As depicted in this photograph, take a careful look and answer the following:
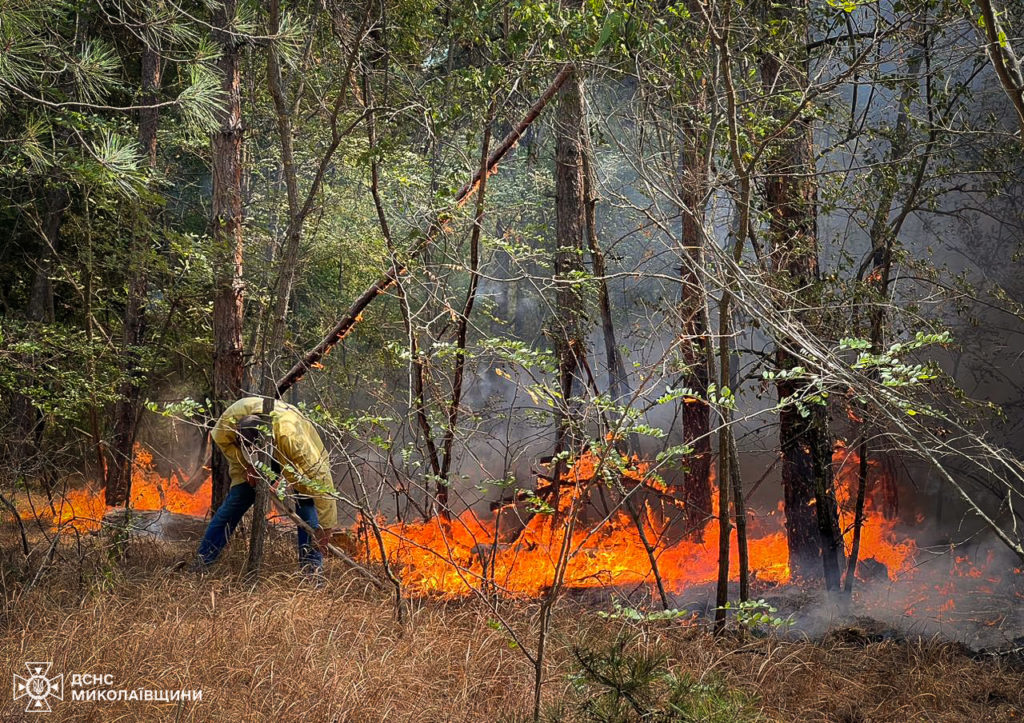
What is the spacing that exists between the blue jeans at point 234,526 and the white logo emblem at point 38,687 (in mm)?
2290

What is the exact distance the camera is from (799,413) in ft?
23.1

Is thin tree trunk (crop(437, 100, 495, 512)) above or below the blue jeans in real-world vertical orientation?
above

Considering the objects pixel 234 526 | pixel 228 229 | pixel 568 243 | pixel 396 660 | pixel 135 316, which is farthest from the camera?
pixel 135 316

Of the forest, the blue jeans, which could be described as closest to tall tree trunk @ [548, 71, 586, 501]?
the forest

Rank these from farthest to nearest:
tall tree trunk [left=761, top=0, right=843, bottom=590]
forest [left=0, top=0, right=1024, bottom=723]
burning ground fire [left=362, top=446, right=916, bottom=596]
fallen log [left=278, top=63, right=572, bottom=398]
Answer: tall tree trunk [left=761, top=0, right=843, bottom=590]
burning ground fire [left=362, top=446, right=916, bottom=596]
fallen log [left=278, top=63, right=572, bottom=398]
forest [left=0, top=0, right=1024, bottom=723]

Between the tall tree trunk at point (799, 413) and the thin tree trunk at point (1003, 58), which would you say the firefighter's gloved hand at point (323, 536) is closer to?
the tall tree trunk at point (799, 413)

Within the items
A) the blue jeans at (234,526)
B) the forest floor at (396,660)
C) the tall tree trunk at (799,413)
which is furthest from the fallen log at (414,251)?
the tall tree trunk at (799,413)

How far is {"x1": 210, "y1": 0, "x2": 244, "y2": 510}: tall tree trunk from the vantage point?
7.54 meters

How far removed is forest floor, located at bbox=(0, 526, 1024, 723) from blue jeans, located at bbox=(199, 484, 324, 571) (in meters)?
0.21

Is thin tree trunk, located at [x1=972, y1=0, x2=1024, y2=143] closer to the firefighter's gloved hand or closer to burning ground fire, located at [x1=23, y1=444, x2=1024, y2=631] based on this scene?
burning ground fire, located at [x1=23, y1=444, x2=1024, y2=631]

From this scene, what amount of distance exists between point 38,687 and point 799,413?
5.40m

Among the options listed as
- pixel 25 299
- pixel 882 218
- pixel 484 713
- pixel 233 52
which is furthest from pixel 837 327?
pixel 25 299

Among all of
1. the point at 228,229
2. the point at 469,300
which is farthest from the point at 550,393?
the point at 228,229

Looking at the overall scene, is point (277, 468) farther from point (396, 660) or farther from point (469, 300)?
point (396, 660)
